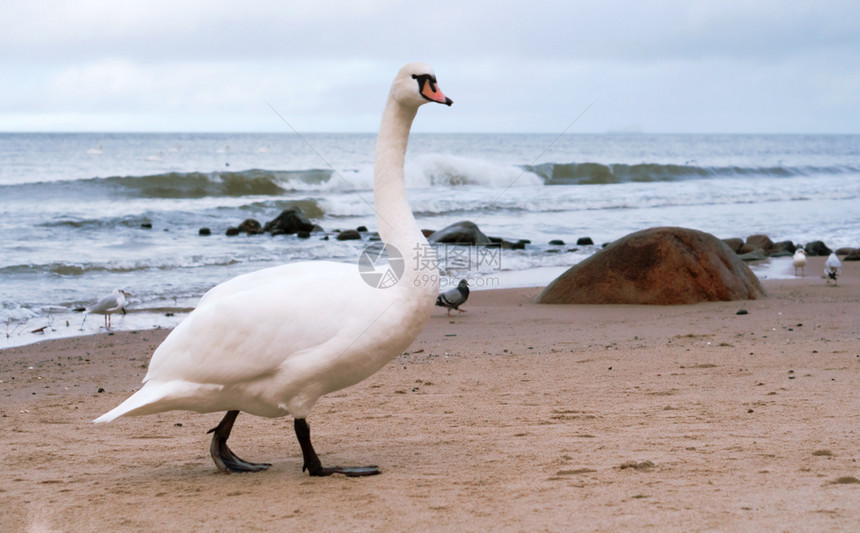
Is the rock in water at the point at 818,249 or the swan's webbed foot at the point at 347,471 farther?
the rock in water at the point at 818,249

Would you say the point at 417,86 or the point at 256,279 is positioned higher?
the point at 417,86

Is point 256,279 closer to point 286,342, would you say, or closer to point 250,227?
point 286,342

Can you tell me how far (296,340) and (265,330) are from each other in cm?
16

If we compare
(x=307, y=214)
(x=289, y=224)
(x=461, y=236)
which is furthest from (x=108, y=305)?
(x=307, y=214)

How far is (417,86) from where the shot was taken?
4.43 metres

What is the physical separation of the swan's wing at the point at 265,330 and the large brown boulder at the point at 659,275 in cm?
711

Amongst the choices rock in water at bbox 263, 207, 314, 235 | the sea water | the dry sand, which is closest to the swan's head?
the dry sand

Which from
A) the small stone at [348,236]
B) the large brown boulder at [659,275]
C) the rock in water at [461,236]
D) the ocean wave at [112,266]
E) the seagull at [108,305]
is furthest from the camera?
the small stone at [348,236]

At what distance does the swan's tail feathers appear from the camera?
4148mm

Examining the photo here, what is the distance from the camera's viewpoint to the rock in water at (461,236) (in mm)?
18203

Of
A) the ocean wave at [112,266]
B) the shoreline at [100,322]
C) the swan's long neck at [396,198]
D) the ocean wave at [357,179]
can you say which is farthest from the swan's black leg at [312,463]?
the ocean wave at [357,179]

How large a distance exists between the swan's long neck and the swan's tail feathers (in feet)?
3.83

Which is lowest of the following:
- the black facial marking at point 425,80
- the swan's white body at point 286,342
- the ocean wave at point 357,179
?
the swan's white body at point 286,342

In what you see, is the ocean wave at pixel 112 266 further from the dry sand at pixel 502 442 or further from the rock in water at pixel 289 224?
the dry sand at pixel 502 442
